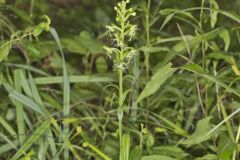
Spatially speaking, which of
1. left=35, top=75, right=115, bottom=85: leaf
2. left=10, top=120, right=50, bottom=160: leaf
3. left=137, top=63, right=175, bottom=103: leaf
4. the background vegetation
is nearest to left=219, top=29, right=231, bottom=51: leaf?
the background vegetation

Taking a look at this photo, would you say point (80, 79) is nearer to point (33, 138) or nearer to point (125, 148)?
point (33, 138)

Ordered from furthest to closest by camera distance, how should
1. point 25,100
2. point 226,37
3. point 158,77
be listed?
point 25,100, point 226,37, point 158,77

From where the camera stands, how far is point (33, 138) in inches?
60.5

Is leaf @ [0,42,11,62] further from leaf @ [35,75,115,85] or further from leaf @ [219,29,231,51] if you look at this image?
leaf @ [219,29,231,51]

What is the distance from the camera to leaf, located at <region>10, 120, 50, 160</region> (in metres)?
1.48

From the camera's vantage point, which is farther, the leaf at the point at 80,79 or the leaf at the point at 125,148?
the leaf at the point at 80,79

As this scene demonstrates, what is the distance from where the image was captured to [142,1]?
1.68 metres

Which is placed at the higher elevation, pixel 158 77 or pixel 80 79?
pixel 80 79

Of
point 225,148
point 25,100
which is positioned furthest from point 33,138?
point 225,148

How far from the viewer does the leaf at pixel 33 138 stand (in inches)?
58.4

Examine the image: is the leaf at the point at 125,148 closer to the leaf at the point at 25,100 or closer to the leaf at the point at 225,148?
the leaf at the point at 225,148

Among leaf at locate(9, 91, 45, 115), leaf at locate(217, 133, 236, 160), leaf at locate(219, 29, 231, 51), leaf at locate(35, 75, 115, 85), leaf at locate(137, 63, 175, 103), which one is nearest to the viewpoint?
leaf at locate(217, 133, 236, 160)

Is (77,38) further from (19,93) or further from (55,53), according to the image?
(19,93)

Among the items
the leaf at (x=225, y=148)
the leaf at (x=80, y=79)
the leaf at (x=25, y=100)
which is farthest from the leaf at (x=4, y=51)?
the leaf at (x=225, y=148)
